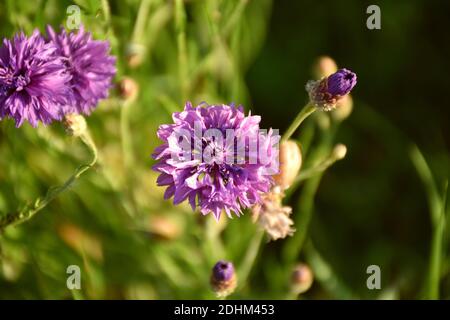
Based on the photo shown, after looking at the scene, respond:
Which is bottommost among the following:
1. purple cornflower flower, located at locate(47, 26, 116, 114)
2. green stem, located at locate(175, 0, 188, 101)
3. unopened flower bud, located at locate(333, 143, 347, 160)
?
unopened flower bud, located at locate(333, 143, 347, 160)

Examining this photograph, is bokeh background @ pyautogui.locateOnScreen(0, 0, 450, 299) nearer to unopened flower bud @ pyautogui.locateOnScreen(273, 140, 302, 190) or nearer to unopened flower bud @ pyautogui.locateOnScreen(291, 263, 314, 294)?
unopened flower bud @ pyautogui.locateOnScreen(291, 263, 314, 294)

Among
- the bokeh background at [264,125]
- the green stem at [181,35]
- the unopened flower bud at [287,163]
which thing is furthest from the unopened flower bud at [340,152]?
the green stem at [181,35]

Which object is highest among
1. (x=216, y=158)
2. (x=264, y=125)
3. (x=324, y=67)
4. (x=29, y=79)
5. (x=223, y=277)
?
(x=264, y=125)

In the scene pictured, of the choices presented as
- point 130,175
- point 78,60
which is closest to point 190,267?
point 130,175

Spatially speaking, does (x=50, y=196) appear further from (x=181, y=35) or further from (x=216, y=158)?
(x=181, y=35)

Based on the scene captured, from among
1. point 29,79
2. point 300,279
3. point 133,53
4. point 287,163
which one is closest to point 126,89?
point 133,53

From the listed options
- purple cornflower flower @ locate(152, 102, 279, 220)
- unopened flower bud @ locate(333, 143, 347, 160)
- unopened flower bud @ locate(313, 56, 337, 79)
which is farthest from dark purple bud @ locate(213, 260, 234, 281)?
unopened flower bud @ locate(313, 56, 337, 79)
